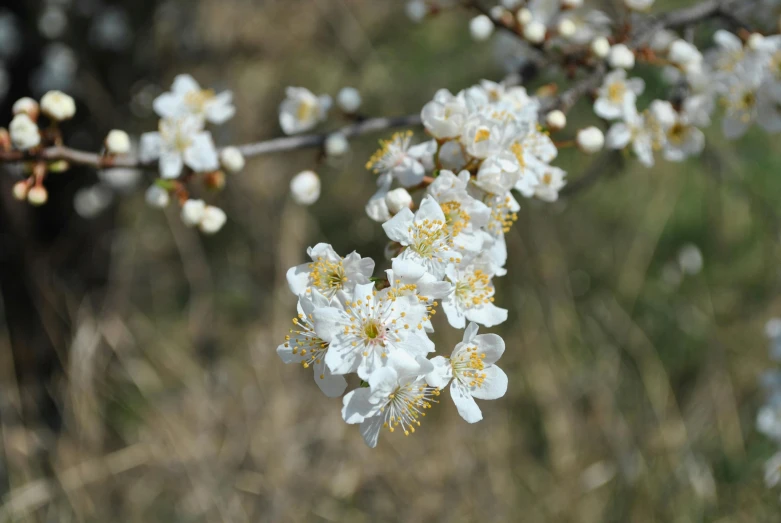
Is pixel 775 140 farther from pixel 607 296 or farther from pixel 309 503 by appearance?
pixel 309 503

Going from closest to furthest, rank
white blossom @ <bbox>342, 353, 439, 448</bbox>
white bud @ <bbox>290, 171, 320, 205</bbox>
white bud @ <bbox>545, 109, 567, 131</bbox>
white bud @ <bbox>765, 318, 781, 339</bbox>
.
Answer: white blossom @ <bbox>342, 353, 439, 448</bbox>, white bud @ <bbox>545, 109, 567, 131</bbox>, white bud @ <bbox>290, 171, 320, 205</bbox>, white bud @ <bbox>765, 318, 781, 339</bbox>

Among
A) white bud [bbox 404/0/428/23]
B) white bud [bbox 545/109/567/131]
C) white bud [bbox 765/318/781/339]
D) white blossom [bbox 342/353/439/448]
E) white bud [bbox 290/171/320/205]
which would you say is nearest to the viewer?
white blossom [bbox 342/353/439/448]

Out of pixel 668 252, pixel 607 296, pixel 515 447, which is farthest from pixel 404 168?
pixel 668 252

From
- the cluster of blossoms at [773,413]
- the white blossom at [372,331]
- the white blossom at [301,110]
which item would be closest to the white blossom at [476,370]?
the white blossom at [372,331]

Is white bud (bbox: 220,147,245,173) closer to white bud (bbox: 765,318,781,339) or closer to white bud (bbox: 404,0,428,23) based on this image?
white bud (bbox: 404,0,428,23)

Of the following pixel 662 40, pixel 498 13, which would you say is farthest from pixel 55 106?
pixel 662 40

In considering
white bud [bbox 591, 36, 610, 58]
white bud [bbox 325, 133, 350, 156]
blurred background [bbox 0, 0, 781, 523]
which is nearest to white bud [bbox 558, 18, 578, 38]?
white bud [bbox 591, 36, 610, 58]

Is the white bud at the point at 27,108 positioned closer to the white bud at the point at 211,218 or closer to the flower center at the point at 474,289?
the white bud at the point at 211,218
